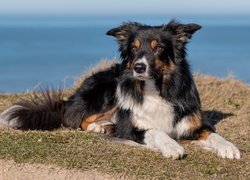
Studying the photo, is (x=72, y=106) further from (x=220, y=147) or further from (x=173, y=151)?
(x=220, y=147)

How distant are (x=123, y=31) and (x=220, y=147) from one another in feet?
6.79

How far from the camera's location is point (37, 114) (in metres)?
9.79

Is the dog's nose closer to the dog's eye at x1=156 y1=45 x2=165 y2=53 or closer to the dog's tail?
the dog's eye at x1=156 y1=45 x2=165 y2=53

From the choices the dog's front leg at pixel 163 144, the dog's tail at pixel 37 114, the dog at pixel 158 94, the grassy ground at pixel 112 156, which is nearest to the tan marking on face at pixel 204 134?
the dog at pixel 158 94

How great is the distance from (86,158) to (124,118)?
127cm

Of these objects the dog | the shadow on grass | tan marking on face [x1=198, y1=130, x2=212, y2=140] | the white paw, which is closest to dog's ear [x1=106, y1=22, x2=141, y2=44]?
the dog

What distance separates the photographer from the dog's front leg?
7.94m

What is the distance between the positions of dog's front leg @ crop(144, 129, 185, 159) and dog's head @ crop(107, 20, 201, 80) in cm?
76

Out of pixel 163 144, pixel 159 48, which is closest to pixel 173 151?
pixel 163 144

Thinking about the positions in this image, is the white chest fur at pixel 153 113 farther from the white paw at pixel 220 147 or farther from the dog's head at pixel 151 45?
the white paw at pixel 220 147

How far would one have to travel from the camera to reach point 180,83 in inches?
343

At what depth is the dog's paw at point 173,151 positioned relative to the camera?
26.0ft

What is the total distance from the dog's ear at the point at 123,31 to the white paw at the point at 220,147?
1.75m

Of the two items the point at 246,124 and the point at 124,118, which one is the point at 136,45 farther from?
the point at 246,124
